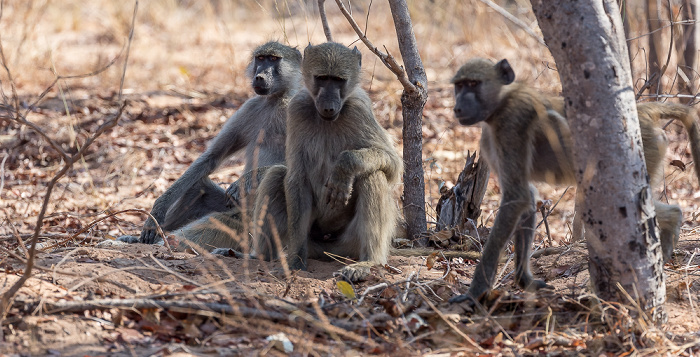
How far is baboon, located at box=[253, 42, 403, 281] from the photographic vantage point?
14.2 ft

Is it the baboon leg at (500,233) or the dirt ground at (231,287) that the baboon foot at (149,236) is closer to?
the dirt ground at (231,287)

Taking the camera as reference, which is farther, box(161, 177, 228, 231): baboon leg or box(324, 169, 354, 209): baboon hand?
box(161, 177, 228, 231): baboon leg

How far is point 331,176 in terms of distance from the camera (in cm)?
432

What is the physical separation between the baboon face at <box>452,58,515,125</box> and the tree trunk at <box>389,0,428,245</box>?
1.39m

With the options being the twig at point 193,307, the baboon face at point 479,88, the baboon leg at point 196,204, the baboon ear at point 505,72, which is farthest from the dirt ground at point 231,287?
the baboon ear at point 505,72

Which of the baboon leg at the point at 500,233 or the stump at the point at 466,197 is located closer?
the baboon leg at the point at 500,233

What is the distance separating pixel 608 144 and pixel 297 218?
87.0 inches

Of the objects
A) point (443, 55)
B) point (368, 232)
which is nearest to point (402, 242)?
point (368, 232)

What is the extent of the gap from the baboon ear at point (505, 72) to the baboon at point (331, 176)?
116 centimetres

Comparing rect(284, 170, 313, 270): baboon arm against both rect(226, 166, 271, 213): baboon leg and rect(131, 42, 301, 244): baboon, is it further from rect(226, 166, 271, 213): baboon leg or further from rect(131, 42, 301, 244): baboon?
rect(131, 42, 301, 244): baboon

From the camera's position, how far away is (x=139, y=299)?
9.93 ft

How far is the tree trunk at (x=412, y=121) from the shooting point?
4914 millimetres

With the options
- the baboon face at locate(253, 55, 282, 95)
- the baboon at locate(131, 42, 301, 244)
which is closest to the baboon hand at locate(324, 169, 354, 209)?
the baboon at locate(131, 42, 301, 244)

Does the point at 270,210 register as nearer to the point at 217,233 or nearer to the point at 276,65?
the point at 217,233
